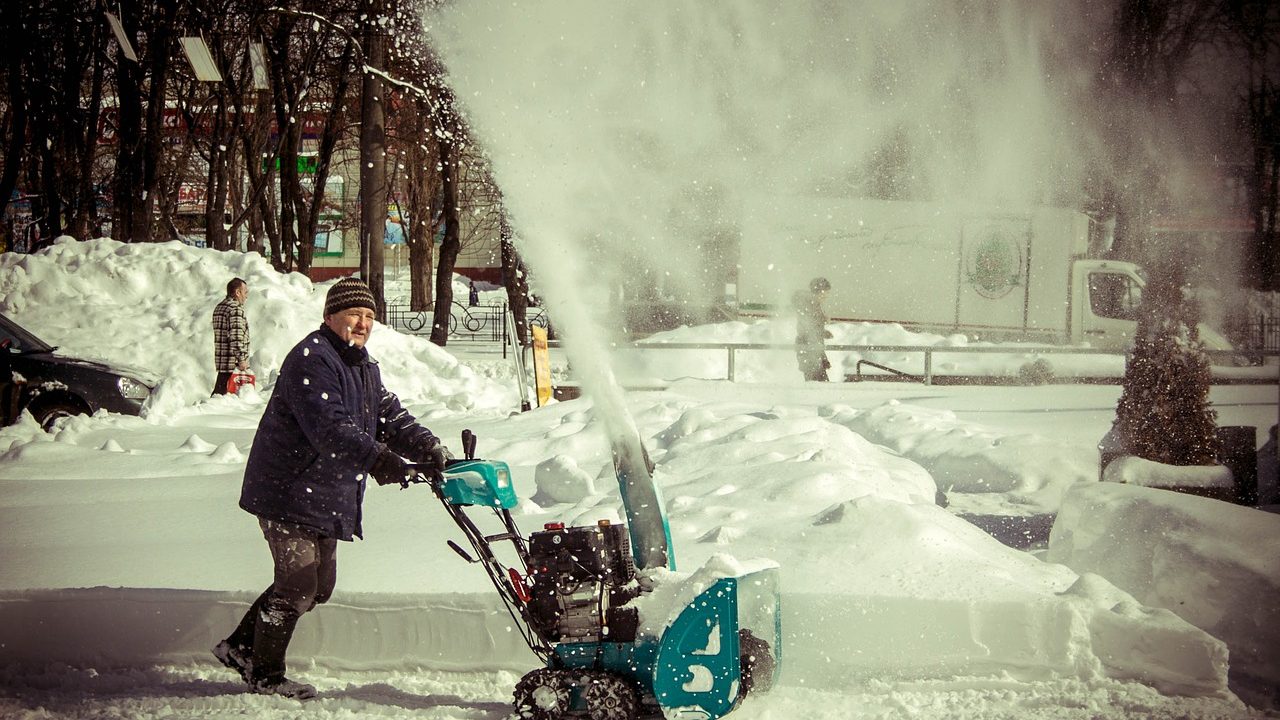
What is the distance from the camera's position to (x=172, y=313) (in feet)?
45.2

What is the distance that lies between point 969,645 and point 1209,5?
27.9 feet

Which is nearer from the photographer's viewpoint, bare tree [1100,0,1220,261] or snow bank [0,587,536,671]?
snow bank [0,587,536,671]

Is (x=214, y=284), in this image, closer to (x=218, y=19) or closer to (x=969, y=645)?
(x=218, y=19)

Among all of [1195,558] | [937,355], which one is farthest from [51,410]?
[937,355]

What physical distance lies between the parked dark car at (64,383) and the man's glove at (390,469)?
7.51 meters

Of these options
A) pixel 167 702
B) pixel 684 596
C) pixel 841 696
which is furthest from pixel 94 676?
pixel 841 696

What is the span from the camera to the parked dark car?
398 inches

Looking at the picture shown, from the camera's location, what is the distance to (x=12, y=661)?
172 inches

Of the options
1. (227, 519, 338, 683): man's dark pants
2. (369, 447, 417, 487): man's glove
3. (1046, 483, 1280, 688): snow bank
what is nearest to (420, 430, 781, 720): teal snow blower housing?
(369, 447, 417, 487): man's glove

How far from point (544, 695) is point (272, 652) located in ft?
3.81

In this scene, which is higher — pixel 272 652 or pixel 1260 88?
pixel 1260 88

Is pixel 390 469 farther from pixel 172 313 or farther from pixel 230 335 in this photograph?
pixel 172 313

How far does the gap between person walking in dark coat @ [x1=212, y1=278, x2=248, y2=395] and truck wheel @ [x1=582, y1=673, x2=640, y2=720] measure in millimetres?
8830

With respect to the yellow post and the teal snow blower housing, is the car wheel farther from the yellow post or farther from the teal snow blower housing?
the teal snow blower housing
